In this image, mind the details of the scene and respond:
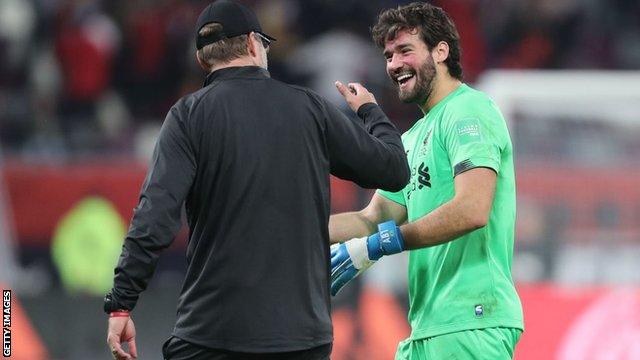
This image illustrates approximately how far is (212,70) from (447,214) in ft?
3.14

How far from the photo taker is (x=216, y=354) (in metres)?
3.92

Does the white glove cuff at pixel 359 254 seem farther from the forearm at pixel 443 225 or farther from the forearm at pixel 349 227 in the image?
the forearm at pixel 349 227

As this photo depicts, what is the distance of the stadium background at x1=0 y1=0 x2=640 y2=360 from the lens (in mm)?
8258

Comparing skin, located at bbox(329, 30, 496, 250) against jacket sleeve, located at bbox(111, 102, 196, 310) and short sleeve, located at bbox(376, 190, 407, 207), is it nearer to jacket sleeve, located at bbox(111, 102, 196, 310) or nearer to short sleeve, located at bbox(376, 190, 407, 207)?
short sleeve, located at bbox(376, 190, 407, 207)

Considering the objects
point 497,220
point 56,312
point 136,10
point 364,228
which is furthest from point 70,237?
point 497,220

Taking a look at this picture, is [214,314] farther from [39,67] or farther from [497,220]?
[39,67]

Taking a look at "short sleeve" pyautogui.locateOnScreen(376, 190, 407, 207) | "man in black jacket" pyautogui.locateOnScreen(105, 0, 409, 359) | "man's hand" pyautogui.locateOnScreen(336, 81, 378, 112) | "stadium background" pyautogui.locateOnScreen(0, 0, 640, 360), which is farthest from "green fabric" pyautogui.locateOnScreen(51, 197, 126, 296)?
"man in black jacket" pyautogui.locateOnScreen(105, 0, 409, 359)

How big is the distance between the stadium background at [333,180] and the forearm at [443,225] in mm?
3992

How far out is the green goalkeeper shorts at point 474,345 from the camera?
14.2ft

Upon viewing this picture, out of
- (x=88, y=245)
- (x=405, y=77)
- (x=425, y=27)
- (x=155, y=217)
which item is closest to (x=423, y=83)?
(x=405, y=77)

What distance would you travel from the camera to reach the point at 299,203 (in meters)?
3.96

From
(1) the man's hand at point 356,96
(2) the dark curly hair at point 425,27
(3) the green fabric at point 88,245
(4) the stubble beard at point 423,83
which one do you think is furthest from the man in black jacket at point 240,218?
(3) the green fabric at point 88,245

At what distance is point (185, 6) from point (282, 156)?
8562 millimetres

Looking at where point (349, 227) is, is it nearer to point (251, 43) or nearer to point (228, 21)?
point (251, 43)
